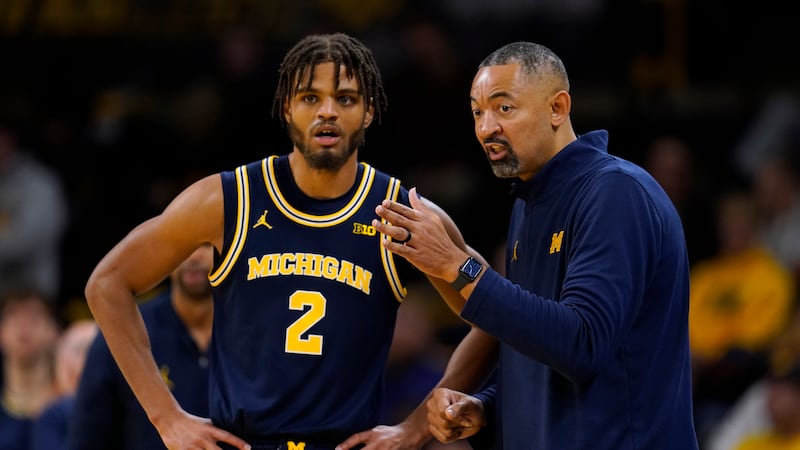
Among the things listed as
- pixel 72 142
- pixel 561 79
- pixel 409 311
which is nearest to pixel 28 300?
pixel 409 311

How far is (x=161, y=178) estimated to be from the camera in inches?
444

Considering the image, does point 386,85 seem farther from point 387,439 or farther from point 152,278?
point 387,439

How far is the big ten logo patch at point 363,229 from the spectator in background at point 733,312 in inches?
185

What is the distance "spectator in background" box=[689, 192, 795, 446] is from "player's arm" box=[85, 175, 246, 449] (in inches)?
198

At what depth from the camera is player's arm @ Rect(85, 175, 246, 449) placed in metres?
4.79

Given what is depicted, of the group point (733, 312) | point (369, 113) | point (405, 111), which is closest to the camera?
point (369, 113)

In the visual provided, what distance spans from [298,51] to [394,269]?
0.90 metres

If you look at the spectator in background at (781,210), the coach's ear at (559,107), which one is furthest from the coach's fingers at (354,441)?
the spectator in background at (781,210)

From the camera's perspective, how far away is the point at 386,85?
37.9 feet

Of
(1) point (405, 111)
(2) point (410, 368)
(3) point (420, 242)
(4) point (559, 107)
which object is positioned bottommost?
(2) point (410, 368)

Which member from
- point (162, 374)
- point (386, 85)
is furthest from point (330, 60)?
point (386, 85)

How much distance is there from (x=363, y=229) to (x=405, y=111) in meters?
6.57

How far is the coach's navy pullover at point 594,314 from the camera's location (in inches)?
163

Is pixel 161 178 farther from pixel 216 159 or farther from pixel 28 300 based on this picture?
pixel 28 300
